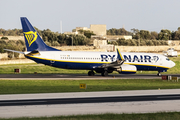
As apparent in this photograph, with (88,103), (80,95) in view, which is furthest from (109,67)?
(88,103)

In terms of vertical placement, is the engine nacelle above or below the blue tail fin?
below

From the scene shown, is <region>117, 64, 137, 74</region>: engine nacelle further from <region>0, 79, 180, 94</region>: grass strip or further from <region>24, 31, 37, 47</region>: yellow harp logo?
<region>24, 31, 37, 47</region>: yellow harp logo

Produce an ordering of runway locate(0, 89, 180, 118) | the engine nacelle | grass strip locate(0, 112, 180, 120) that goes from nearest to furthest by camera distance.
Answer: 1. grass strip locate(0, 112, 180, 120)
2. runway locate(0, 89, 180, 118)
3. the engine nacelle

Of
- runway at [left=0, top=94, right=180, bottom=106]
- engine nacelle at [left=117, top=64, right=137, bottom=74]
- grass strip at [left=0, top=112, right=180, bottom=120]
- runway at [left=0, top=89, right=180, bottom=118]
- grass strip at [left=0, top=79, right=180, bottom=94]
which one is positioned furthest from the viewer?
engine nacelle at [left=117, top=64, right=137, bottom=74]

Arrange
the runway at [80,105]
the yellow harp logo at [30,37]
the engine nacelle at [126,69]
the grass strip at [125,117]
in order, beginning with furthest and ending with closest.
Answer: the engine nacelle at [126,69], the yellow harp logo at [30,37], the runway at [80,105], the grass strip at [125,117]

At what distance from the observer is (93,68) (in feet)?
157

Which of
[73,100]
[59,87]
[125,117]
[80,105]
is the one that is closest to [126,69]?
[59,87]

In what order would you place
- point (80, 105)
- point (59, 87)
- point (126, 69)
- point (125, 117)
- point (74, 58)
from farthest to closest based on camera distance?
1. point (126, 69)
2. point (74, 58)
3. point (59, 87)
4. point (80, 105)
5. point (125, 117)

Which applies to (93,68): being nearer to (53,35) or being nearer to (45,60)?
(45,60)

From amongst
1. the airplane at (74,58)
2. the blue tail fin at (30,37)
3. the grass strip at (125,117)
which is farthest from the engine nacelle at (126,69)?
the grass strip at (125,117)

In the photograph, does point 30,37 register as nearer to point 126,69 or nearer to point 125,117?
point 126,69

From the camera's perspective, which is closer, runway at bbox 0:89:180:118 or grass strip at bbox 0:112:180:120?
grass strip at bbox 0:112:180:120

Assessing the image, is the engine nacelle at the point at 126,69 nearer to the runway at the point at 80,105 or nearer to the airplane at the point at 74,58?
the airplane at the point at 74,58

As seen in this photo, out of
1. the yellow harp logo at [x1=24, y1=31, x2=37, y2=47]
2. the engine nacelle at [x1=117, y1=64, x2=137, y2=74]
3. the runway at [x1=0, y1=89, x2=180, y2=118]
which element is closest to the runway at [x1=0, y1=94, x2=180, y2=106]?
the runway at [x1=0, y1=89, x2=180, y2=118]
